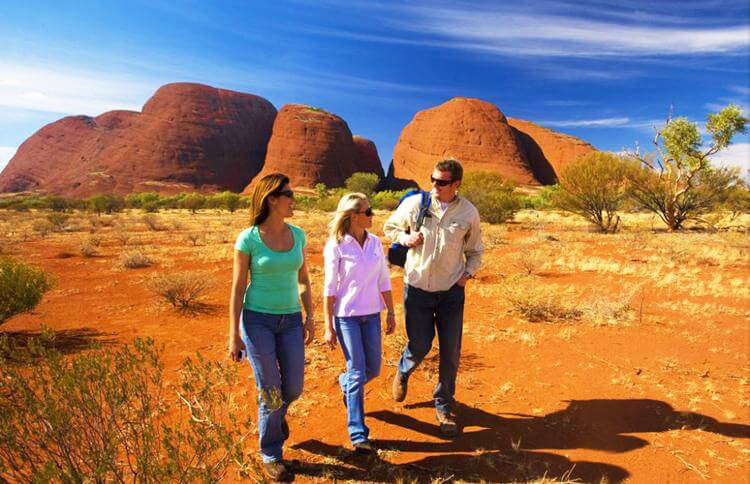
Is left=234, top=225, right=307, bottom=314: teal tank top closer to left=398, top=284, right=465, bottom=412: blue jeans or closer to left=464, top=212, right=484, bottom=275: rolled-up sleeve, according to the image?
left=398, top=284, right=465, bottom=412: blue jeans

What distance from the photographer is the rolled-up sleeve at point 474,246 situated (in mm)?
2664

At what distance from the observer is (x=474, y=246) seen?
2.71 metres

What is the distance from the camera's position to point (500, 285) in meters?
7.31

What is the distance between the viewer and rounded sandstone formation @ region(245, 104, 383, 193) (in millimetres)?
63688

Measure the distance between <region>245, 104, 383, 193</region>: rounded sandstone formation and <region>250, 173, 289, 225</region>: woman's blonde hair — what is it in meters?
60.7

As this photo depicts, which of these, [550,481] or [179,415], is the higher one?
[550,481]

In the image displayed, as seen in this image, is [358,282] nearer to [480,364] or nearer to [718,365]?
[480,364]

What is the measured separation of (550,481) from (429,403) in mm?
1165

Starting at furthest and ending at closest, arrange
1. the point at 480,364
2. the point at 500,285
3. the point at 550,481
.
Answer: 1. the point at 500,285
2. the point at 480,364
3. the point at 550,481

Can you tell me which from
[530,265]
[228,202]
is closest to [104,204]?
[228,202]

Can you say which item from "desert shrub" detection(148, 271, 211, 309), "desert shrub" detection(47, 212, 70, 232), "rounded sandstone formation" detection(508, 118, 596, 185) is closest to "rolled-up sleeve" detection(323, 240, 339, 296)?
"desert shrub" detection(148, 271, 211, 309)

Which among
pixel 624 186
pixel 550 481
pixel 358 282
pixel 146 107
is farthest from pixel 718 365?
pixel 146 107

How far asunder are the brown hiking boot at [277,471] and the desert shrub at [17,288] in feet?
16.1

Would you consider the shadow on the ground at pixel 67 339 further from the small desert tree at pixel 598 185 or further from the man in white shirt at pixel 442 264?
the small desert tree at pixel 598 185
